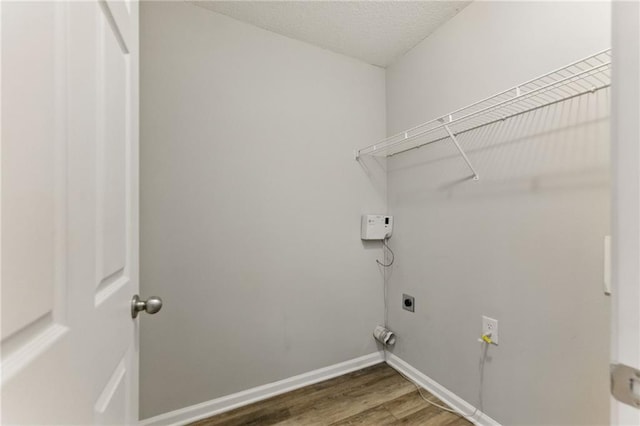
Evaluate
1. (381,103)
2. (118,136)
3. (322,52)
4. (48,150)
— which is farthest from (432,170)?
(48,150)

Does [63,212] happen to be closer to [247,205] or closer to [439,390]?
[247,205]

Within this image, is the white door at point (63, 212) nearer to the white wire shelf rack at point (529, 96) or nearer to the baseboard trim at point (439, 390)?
the white wire shelf rack at point (529, 96)

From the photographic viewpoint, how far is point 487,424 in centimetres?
133

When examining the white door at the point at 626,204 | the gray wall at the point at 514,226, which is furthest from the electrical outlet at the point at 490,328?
the white door at the point at 626,204

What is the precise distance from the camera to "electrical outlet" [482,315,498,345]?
4.28 feet

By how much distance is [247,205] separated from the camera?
62.3 inches

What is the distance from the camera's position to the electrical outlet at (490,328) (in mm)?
1305

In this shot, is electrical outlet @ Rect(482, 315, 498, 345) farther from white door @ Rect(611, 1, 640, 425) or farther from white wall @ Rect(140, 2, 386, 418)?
white door @ Rect(611, 1, 640, 425)

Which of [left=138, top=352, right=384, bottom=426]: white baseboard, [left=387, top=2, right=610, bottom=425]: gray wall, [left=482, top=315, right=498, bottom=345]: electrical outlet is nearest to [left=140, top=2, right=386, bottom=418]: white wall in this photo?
[left=138, top=352, right=384, bottom=426]: white baseboard

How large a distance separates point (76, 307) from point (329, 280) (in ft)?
4.90

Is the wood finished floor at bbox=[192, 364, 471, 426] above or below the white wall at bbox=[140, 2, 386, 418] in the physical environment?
below

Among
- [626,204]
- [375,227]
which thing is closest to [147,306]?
[626,204]

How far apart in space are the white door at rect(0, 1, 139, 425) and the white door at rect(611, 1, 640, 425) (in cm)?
78

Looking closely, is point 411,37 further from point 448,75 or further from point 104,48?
point 104,48
